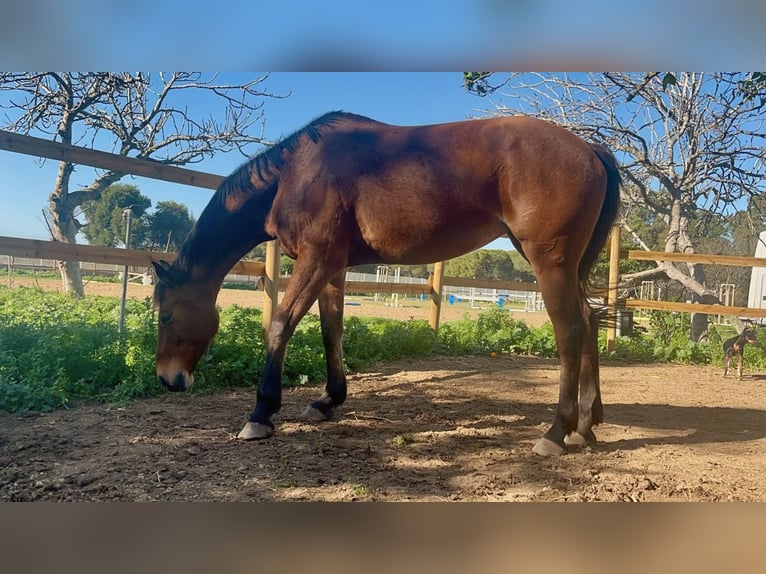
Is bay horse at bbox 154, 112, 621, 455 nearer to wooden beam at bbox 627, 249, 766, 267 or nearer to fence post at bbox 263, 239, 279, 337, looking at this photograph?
fence post at bbox 263, 239, 279, 337

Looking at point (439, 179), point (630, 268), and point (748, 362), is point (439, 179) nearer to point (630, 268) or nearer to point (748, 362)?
point (630, 268)

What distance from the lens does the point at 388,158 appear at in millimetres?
2596

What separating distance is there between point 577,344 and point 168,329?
2242mm

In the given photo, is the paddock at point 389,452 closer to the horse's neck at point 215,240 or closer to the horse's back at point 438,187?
the horse's neck at point 215,240

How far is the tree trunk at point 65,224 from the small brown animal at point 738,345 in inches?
202

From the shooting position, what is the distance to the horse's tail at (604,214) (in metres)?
2.59

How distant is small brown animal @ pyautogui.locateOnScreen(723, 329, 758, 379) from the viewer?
3.97 m

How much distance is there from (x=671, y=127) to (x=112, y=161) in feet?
12.4

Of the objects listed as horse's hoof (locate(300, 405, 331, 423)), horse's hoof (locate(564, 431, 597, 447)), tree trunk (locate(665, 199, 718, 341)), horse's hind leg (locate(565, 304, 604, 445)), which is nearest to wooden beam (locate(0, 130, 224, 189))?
horse's hoof (locate(300, 405, 331, 423))

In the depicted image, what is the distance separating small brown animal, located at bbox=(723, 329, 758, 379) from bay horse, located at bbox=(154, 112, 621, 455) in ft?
7.33

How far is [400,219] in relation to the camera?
2.55m

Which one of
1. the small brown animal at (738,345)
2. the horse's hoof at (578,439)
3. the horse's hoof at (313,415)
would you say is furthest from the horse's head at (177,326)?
the small brown animal at (738,345)

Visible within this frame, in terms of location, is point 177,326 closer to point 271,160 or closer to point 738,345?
point 271,160

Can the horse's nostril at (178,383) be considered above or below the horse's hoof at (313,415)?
above
